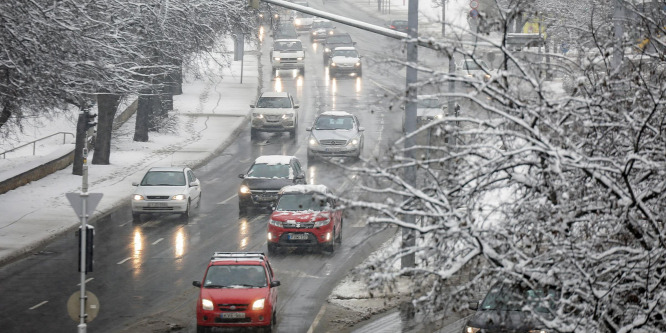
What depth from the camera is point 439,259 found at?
412 inches

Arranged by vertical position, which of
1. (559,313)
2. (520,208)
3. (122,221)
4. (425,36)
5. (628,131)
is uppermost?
(425,36)

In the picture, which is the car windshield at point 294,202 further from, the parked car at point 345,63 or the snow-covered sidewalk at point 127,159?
the parked car at point 345,63

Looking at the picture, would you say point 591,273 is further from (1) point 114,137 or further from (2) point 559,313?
(1) point 114,137

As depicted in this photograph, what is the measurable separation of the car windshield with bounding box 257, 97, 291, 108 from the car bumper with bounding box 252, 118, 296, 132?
808 millimetres

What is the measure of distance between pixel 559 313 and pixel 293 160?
2462cm

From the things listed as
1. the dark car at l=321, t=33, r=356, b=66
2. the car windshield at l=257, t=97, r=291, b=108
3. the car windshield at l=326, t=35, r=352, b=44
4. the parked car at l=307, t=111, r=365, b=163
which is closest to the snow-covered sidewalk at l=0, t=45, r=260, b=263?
the car windshield at l=257, t=97, r=291, b=108

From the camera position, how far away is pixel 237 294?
19.3 meters

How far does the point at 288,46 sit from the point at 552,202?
56.0m

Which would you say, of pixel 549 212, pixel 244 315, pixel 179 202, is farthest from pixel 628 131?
pixel 179 202

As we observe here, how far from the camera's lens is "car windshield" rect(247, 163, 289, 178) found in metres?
32.8

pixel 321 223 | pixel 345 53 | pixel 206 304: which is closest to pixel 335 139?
pixel 321 223

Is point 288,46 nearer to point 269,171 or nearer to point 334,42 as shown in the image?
point 334,42

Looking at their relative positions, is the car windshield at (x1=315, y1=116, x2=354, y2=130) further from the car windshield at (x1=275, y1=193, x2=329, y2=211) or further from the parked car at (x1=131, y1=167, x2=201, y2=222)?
the car windshield at (x1=275, y1=193, x2=329, y2=211)

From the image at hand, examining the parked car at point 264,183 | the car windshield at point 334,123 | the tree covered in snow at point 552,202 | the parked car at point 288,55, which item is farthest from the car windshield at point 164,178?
the parked car at point 288,55
